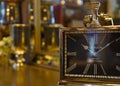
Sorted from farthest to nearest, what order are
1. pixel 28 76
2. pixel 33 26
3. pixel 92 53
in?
pixel 33 26 < pixel 28 76 < pixel 92 53

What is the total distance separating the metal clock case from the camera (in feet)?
3.10

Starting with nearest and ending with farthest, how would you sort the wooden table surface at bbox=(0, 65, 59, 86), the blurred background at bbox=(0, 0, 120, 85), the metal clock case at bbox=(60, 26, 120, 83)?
the metal clock case at bbox=(60, 26, 120, 83), the wooden table surface at bbox=(0, 65, 59, 86), the blurred background at bbox=(0, 0, 120, 85)

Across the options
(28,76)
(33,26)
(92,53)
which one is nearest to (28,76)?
(28,76)

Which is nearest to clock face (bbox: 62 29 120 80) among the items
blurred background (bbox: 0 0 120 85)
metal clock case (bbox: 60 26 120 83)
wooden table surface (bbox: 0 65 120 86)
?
metal clock case (bbox: 60 26 120 83)

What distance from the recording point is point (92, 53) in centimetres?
97

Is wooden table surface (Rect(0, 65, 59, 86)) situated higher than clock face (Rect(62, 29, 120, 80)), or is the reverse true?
clock face (Rect(62, 29, 120, 80))

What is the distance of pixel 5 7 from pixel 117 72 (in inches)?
44.2

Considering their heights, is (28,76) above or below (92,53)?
below

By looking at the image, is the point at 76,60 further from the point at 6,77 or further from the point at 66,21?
the point at 66,21

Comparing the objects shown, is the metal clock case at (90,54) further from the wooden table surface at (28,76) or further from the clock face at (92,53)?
the wooden table surface at (28,76)

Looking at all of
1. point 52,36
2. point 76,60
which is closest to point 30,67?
point 52,36

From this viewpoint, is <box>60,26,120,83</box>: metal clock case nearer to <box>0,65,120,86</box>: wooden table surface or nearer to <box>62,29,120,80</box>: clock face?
<box>62,29,120,80</box>: clock face

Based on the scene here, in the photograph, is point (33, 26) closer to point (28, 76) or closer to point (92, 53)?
point (28, 76)

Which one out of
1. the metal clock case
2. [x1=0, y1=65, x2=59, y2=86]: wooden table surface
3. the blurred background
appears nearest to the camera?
the metal clock case
